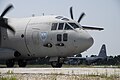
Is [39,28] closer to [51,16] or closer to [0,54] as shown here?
[51,16]

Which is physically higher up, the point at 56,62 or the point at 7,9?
the point at 7,9

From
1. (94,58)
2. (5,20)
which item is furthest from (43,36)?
(94,58)

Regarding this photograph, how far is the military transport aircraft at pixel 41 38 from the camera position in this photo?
92.8 ft

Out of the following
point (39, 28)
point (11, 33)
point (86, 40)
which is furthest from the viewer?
point (11, 33)

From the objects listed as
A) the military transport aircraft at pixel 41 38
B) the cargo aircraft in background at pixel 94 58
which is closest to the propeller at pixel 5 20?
the military transport aircraft at pixel 41 38

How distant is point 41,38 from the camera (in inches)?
1163

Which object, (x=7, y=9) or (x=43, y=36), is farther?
(x=7, y=9)

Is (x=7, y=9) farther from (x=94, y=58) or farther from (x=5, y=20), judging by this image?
(x=94, y=58)

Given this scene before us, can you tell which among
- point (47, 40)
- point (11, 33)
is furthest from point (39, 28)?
point (11, 33)

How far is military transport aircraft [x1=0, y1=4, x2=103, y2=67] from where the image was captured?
92.8 ft

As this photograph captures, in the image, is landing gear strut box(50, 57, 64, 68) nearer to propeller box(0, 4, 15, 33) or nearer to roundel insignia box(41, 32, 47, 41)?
roundel insignia box(41, 32, 47, 41)

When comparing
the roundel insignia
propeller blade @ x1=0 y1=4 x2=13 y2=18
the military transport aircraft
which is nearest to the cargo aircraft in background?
the military transport aircraft

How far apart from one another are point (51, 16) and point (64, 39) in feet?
11.0

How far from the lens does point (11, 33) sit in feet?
105
